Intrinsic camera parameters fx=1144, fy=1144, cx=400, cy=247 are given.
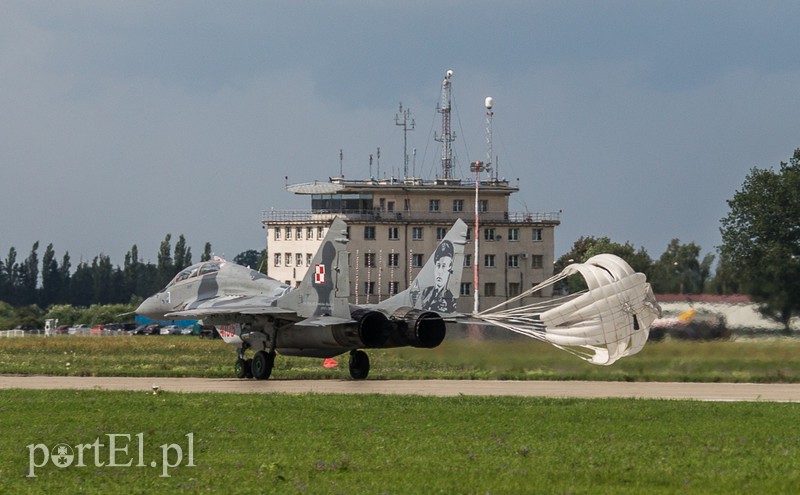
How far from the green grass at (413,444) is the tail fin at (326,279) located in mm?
7426

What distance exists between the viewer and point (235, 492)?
12445 millimetres

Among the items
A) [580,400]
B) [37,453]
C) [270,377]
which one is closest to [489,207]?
[270,377]

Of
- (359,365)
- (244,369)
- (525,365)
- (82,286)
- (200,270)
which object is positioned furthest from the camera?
(82,286)

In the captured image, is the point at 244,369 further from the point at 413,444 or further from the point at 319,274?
the point at 413,444

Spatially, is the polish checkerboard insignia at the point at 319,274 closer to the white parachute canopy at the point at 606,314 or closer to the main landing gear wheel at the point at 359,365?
the main landing gear wheel at the point at 359,365

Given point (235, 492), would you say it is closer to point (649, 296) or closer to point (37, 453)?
point (37, 453)

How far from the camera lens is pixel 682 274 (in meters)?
32.2

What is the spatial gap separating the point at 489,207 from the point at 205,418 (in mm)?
71555

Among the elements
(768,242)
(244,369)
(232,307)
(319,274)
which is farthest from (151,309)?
(768,242)

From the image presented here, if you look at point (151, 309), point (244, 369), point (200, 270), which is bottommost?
point (244, 369)

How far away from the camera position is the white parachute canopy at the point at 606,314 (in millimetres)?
25750

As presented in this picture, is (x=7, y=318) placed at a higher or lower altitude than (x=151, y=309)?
lower

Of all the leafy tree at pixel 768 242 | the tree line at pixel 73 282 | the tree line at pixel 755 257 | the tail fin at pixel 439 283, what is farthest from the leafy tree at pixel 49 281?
the tail fin at pixel 439 283

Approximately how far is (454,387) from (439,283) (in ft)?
15.8
